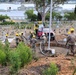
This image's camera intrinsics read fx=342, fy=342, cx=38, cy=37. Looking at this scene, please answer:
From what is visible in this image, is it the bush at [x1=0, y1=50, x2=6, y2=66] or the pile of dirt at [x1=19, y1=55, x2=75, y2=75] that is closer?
the pile of dirt at [x1=19, y1=55, x2=75, y2=75]

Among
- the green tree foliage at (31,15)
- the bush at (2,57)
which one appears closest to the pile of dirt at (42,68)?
the bush at (2,57)

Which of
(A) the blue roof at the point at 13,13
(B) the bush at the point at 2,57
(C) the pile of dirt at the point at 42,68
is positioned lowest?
(A) the blue roof at the point at 13,13

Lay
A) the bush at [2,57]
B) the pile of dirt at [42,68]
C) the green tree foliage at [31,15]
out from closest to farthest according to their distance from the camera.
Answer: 1. the pile of dirt at [42,68]
2. the bush at [2,57]
3. the green tree foliage at [31,15]

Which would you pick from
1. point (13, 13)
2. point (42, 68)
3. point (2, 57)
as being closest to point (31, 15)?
point (13, 13)

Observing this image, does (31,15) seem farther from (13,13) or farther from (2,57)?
(2,57)

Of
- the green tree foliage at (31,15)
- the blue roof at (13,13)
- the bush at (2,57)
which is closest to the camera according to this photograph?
the bush at (2,57)

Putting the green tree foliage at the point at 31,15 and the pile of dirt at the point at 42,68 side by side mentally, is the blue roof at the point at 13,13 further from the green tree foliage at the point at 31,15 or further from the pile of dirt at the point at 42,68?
the pile of dirt at the point at 42,68

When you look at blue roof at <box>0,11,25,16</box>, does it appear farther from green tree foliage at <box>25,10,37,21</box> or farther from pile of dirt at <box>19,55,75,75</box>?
pile of dirt at <box>19,55,75,75</box>

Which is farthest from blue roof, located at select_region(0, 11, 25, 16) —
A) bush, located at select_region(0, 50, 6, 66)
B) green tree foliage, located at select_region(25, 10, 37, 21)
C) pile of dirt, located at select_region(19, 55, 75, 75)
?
bush, located at select_region(0, 50, 6, 66)

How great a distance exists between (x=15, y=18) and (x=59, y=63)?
38.9m

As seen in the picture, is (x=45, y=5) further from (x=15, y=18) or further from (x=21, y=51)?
(x=21, y=51)

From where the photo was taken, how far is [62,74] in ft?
36.4

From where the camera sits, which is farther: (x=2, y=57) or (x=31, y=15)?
(x=31, y=15)

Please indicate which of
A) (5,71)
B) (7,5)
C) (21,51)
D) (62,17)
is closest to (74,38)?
(21,51)
